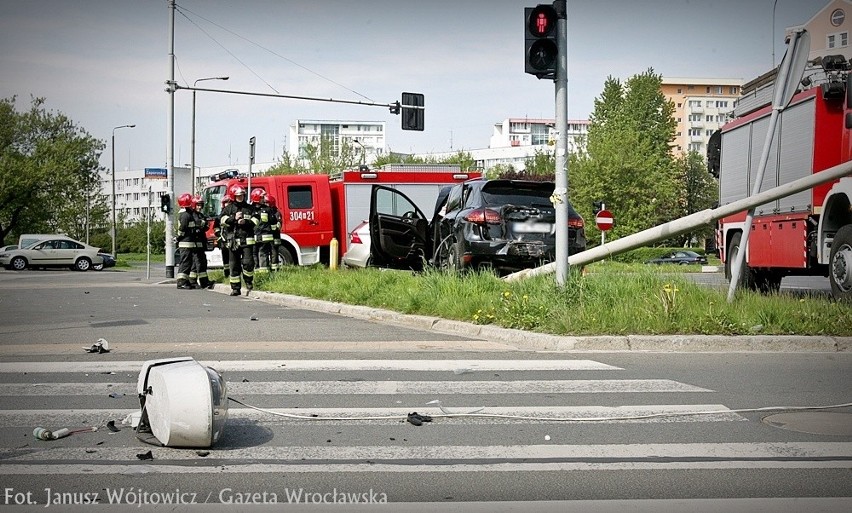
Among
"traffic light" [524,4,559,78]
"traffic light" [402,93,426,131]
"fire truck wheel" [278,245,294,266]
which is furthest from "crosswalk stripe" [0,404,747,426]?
"traffic light" [402,93,426,131]

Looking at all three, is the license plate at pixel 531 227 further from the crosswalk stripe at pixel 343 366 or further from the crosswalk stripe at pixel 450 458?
the crosswalk stripe at pixel 450 458

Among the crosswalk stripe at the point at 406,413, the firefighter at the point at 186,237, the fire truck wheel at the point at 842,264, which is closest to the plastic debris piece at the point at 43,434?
the crosswalk stripe at the point at 406,413

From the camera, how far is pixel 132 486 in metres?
4.79

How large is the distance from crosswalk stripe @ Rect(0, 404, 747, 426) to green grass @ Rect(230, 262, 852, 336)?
3438mm

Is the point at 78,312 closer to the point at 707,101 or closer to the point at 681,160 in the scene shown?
the point at 681,160

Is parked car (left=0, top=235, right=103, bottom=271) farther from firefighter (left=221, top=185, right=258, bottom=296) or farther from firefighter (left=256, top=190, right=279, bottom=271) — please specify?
firefighter (left=221, top=185, right=258, bottom=296)

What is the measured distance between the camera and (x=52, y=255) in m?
45.2

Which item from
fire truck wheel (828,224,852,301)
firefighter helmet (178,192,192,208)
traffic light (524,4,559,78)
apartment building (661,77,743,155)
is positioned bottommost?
fire truck wheel (828,224,852,301)

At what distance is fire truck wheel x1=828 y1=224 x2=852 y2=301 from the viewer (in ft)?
38.9

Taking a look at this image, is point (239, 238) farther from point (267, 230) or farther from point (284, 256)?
point (284, 256)

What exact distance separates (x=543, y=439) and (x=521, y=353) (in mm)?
3761

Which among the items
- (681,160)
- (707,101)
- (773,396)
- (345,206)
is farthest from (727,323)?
(707,101)

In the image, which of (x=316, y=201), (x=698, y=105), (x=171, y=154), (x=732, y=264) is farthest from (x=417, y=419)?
(x=698, y=105)

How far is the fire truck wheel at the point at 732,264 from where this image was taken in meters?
16.2
